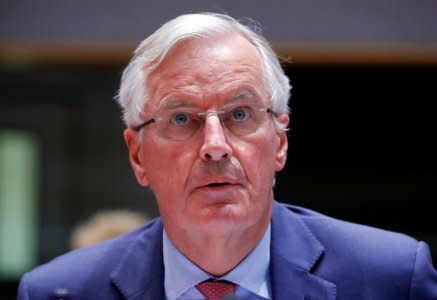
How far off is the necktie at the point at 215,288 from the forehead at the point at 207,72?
0.53 meters

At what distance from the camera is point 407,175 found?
527cm

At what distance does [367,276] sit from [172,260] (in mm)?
581

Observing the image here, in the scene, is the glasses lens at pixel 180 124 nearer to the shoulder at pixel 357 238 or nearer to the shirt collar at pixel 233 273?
the shirt collar at pixel 233 273

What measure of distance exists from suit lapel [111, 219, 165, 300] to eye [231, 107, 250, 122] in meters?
0.52

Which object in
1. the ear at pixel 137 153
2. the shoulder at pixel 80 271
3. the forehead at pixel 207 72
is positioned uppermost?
the forehead at pixel 207 72

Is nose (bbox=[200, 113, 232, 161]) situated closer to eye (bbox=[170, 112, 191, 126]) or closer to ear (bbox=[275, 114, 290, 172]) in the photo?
eye (bbox=[170, 112, 191, 126])

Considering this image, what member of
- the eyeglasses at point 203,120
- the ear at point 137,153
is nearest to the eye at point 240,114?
the eyeglasses at point 203,120

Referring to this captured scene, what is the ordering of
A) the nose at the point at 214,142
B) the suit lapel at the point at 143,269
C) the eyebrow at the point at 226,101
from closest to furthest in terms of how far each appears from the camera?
1. the nose at the point at 214,142
2. the eyebrow at the point at 226,101
3. the suit lapel at the point at 143,269

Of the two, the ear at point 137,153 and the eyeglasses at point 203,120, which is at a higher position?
the eyeglasses at point 203,120

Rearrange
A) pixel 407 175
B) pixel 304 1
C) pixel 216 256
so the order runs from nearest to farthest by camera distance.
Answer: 1. pixel 216 256
2. pixel 304 1
3. pixel 407 175

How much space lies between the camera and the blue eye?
7.89 ft

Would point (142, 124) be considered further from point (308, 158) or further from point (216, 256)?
point (308, 158)

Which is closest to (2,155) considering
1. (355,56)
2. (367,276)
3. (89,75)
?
(89,75)

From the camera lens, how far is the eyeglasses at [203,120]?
7.84 feet
